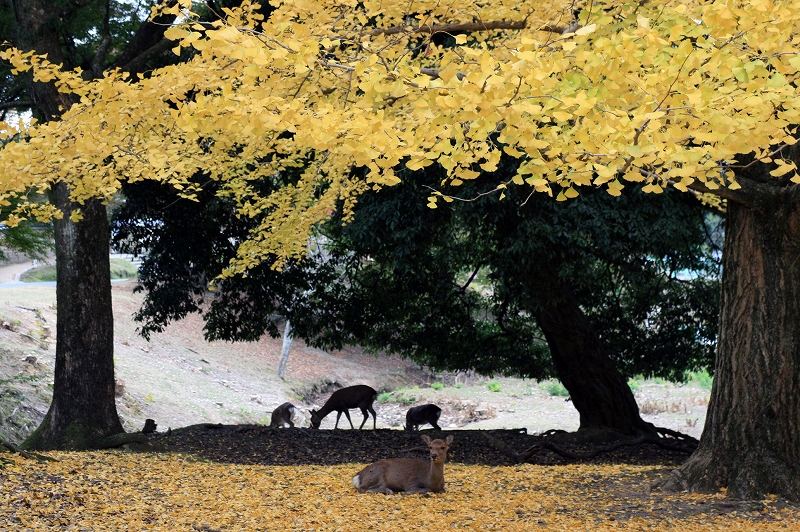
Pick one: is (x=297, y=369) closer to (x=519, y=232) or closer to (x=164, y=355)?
(x=164, y=355)

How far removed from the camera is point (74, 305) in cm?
872

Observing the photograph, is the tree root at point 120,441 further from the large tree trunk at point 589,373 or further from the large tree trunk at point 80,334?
the large tree trunk at point 589,373

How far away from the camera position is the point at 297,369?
25406mm

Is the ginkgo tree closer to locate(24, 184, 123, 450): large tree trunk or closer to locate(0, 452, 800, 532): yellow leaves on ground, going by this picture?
locate(24, 184, 123, 450): large tree trunk

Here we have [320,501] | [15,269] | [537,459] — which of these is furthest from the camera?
[15,269]

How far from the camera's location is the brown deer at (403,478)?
6312 mm

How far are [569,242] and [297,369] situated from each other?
57.4 ft

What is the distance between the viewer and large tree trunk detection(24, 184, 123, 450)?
8.69 meters

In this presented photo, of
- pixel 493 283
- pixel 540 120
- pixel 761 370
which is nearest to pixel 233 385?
pixel 493 283

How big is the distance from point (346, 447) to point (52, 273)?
2444 cm

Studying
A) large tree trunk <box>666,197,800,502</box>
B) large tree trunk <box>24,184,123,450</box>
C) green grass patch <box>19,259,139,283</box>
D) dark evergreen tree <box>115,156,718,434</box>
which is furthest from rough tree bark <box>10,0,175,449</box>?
green grass patch <box>19,259,139,283</box>

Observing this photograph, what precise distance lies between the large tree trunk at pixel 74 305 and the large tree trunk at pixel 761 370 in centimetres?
612

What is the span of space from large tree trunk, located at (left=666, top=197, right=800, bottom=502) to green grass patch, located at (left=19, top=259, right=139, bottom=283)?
2411 cm

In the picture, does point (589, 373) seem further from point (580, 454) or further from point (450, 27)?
point (450, 27)
